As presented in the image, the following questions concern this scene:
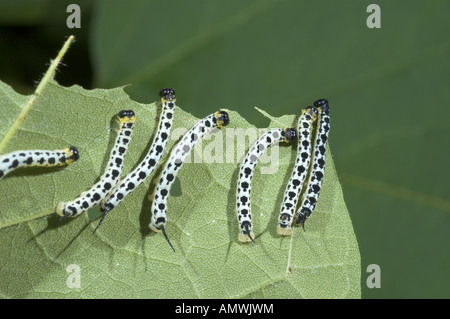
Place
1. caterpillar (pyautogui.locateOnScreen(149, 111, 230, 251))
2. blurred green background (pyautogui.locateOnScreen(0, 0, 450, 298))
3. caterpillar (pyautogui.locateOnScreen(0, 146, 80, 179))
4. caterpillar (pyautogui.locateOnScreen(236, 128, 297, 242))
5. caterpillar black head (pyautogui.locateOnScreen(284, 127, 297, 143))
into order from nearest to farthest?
caterpillar (pyautogui.locateOnScreen(0, 146, 80, 179))
caterpillar (pyautogui.locateOnScreen(149, 111, 230, 251))
caterpillar (pyautogui.locateOnScreen(236, 128, 297, 242))
caterpillar black head (pyautogui.locateOnScreen(284, 127, 297, 143))
blurred green background (pyautogui.locateOnScreen(0, 0, 450, 298))

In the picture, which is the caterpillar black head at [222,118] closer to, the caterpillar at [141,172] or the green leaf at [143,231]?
the green leaf at [143,231]

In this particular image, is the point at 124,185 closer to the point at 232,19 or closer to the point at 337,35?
the point at 232,19

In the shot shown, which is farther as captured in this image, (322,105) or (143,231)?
(322,105)

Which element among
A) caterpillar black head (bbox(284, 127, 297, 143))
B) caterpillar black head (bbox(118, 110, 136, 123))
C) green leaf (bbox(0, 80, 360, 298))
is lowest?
green leaf (bbox(0, 80, 360, 298))

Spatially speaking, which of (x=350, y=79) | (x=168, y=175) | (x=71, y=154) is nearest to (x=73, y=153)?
(x=71, y=154)

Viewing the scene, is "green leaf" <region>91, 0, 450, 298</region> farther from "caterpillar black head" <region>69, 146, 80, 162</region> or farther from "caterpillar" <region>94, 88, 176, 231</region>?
"caterpillar black head" <region>69, 146, 80, 162</region>

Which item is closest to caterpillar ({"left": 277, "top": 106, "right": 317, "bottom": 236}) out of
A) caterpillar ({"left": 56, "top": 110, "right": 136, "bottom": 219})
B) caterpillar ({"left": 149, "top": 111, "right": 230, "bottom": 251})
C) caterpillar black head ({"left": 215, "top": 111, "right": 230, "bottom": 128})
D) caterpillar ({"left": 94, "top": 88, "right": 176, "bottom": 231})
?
caterpillar black head ({"left": 215, "top": 111, "right": 230, "bottom": 128})

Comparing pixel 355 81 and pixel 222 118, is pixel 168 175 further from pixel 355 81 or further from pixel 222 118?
pixel 355 81
